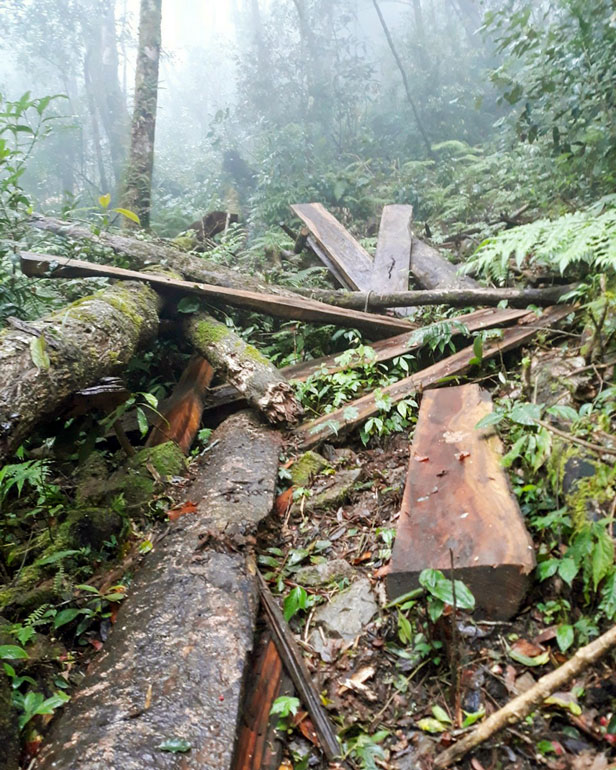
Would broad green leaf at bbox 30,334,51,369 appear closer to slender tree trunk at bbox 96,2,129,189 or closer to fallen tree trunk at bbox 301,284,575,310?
fallen tree trunk at bbox 301,284,575,310

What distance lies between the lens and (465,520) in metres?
2.07

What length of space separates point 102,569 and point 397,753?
1.76 metres

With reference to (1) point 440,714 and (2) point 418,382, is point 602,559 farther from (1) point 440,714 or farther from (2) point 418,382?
(2) point 418,382

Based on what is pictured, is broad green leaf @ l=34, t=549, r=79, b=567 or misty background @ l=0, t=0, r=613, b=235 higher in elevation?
misty background @ l=0, t=0, r=613, b=235

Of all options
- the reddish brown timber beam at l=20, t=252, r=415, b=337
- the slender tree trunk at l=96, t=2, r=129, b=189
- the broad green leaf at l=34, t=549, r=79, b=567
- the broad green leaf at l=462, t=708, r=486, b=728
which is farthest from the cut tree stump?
the slender tree trunk at l=96, t=2, r=129, b=189

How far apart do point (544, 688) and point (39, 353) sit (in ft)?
8.78

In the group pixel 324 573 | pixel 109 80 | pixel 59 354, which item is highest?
pixel 109 80

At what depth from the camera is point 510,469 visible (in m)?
2.52

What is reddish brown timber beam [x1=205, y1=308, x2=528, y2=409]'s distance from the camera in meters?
4.17

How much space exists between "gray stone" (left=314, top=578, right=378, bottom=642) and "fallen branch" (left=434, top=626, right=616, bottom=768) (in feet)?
2.32

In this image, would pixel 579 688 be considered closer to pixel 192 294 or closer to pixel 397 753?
pixel 397 753

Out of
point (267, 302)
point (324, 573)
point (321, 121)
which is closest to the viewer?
point (324, 573)

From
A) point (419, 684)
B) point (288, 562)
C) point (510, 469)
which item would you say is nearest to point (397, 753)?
point (419, 684)

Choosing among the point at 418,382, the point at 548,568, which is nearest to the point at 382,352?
the point at 418,382
